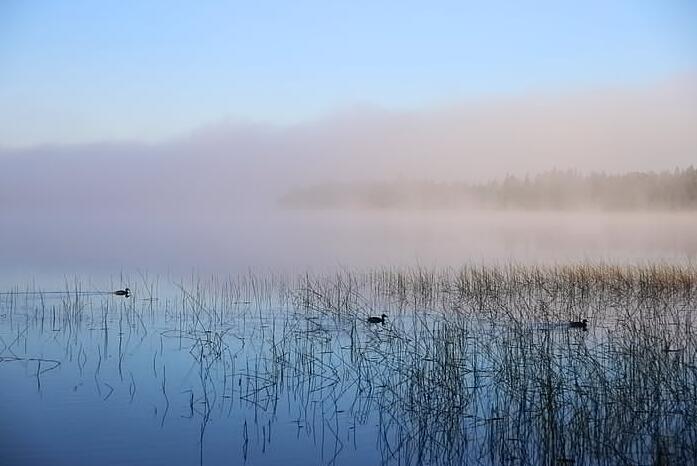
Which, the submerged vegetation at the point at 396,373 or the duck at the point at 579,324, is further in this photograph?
the duck at the point at 579,324

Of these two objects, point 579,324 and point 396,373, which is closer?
point 396,373

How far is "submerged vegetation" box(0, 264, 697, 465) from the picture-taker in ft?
16.9

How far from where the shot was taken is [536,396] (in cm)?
592

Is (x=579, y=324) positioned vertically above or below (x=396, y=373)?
above

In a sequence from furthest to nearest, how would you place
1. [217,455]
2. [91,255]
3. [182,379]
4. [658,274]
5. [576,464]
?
[91,255] < [658,274] < [182,379] < [217,455] < [576,464]

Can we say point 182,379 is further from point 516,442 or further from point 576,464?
point 576,464

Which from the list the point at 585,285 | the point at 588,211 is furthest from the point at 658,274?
the point at 588,211

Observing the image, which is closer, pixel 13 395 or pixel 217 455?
pixel 217 455

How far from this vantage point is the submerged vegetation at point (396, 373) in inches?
203

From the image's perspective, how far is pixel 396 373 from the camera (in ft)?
22.3

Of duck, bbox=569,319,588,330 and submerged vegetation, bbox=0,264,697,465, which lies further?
duck, bbox=569,319,588,330

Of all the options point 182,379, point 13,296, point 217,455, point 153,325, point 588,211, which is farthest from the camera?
point 588,211

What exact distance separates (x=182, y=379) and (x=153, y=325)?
296cm

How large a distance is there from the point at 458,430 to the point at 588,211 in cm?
8535
